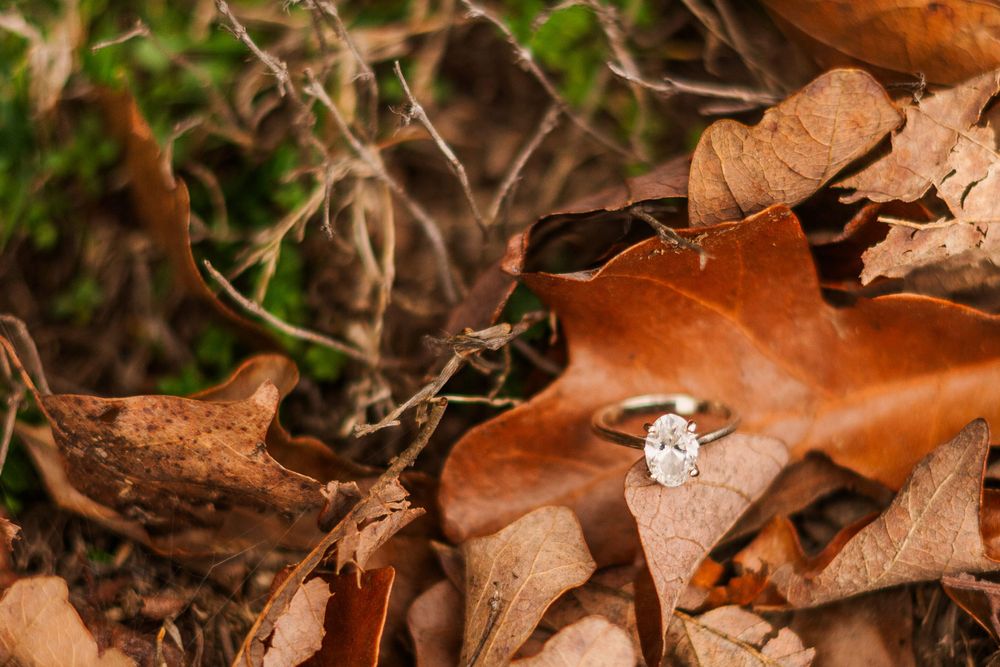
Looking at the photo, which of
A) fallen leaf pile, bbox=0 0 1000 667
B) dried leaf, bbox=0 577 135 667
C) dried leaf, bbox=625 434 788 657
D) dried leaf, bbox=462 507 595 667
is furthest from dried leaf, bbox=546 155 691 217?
dried leaf, bbox=0 577 135 667

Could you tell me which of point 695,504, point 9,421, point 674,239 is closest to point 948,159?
point 674,239

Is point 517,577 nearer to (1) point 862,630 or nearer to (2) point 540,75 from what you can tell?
(1) point 862,630

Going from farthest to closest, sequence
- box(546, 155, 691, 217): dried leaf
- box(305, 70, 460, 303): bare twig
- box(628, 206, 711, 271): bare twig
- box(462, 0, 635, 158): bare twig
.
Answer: box(305, 70, 460, 303): bare twig, box(462, 0, 635, 158): bare twig, box(546, 155, 691, 217): dried leaf, box(628, 206, 711, 271): bare twig

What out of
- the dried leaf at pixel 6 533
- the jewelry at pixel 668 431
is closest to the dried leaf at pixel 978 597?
the jewelry at pixel 668 431

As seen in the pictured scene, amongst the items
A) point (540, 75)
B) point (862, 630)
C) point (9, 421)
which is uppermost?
point (540, 75)

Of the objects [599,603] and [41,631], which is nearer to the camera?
[41,631]

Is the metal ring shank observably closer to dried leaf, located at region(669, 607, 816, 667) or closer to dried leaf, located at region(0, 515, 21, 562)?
dried leaf, located at region(669, 607, 816, 667)
